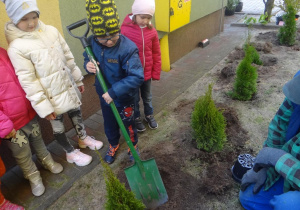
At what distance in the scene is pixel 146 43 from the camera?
2.80 metres

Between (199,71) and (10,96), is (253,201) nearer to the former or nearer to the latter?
(10,96)

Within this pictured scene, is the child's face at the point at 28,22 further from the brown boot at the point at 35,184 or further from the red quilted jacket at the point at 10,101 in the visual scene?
the brown boot at the point at 35,184

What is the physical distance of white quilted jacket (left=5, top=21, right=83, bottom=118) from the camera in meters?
2.11

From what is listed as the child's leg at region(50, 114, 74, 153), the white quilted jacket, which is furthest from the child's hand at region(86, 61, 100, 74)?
the child's leg at region(50, 114, 74, 153)

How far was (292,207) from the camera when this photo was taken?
1.47 m

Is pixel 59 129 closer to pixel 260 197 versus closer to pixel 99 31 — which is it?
pixel 99 31

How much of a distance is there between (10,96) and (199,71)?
12.5 ft

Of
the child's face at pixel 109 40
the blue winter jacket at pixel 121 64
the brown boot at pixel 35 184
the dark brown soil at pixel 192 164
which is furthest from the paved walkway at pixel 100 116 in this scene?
→ the child's face at pixel 109 40

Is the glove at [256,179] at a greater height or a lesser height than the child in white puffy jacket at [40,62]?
lesser

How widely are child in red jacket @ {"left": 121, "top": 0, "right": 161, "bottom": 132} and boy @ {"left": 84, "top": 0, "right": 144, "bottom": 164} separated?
344 mm

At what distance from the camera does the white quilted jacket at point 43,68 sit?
2109 mm

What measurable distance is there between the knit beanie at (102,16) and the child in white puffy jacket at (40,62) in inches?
21.3

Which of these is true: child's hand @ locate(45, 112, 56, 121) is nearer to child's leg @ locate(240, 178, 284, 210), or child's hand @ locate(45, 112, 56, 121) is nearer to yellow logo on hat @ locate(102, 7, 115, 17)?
yellow logo on hat @ locate(102, 7, 115, 17)

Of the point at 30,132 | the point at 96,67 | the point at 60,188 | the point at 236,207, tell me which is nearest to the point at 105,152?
the point at 60,188
